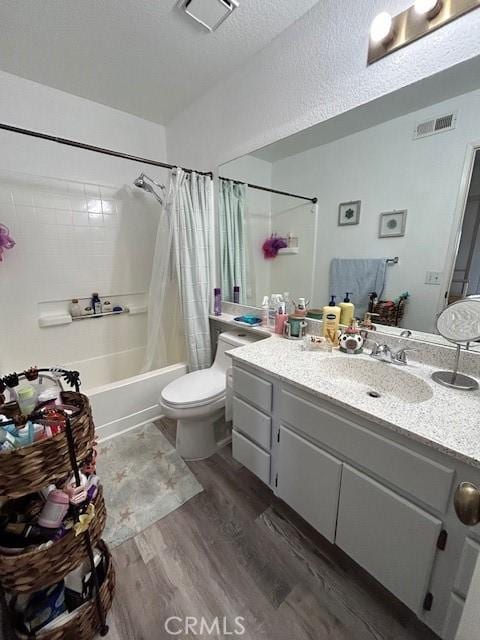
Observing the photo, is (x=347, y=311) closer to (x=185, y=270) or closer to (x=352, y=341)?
(x=352, y=341)

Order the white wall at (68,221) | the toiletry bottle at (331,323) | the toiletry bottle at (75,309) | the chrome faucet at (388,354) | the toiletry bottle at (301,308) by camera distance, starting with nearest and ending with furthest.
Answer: the chrome faucet at (388,354) → the toiletry bottle at (331,323) → the toiletry bottle at (301,308) → the white wall at (68,221) → the toiletry bottle at (75,309)

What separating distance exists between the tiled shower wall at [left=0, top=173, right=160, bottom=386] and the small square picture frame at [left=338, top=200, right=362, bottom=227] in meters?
1.82

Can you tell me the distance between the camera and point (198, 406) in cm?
150

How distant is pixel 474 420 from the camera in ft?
2.44

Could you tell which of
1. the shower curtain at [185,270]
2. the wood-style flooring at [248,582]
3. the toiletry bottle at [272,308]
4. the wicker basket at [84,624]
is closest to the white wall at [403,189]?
the toiletry bottle at [272,308]

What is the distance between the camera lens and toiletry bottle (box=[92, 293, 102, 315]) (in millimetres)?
2303

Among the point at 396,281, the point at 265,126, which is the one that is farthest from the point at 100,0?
the point at 396,281

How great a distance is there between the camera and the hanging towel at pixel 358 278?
1249 millimetres

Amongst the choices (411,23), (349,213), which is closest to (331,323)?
(349,213)

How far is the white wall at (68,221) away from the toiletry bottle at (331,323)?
6.20 ft

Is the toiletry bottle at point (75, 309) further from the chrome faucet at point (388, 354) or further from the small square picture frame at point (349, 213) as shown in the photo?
the chrome faucet at point (388, 354)

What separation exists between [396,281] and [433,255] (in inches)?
6.6

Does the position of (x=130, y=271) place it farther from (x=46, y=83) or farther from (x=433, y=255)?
(x=433, y=255)

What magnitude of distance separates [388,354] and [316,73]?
137 centimetres
